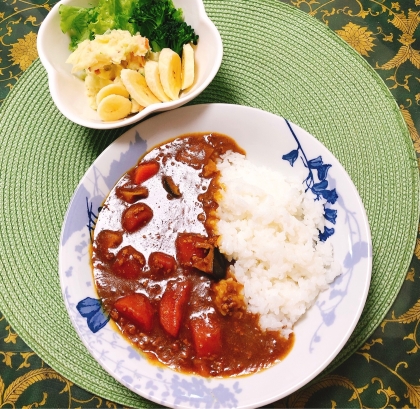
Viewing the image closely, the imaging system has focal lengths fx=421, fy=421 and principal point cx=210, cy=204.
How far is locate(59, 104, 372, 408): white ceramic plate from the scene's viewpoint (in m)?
2.40

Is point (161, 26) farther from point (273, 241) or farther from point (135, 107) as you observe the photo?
point (273, 241)

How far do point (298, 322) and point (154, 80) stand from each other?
69.6 inches

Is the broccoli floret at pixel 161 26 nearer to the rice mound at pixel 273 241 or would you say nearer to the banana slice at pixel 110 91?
the banana slice at pixel 110 91

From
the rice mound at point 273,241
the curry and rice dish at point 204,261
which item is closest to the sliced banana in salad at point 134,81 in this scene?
the curry and rice dish at point 204,261

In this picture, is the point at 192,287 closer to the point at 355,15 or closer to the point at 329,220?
the point at 329,220

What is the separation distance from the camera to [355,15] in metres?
3.42

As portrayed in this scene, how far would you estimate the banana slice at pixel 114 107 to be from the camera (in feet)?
8.54

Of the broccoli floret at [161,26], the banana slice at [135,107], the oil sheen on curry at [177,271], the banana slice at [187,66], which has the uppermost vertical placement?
the broccoli floret at [161,26]

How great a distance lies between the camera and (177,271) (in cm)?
267

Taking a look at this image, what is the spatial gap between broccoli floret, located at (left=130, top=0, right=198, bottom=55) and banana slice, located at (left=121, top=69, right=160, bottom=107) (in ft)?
1.08

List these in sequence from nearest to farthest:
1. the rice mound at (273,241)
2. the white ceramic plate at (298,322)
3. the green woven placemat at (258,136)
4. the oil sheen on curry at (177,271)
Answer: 1. the white ceramic plate at (298,322)
2. the oil sheen on curry at (177,271)
3. the rice mound at (273,241)
4. the green woven placemat at (258,136)

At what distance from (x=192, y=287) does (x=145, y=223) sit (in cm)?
52

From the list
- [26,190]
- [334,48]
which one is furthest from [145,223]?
[334,48]

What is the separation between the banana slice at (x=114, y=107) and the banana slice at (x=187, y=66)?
1.31ft
